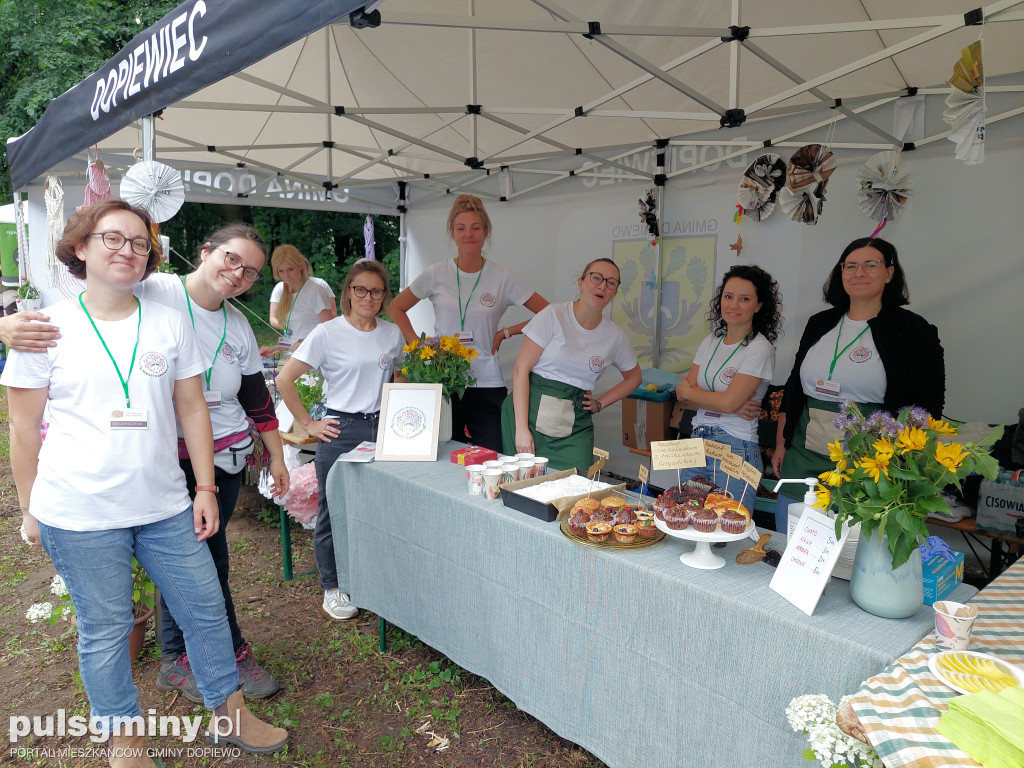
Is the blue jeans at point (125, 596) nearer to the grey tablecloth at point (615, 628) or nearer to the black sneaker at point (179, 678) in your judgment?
the black sneaker at point (179, 678)

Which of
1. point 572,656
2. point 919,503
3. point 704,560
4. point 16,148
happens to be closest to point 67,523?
point 572,656

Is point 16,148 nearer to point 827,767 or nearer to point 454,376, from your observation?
point 454,376

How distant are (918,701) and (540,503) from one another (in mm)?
1009

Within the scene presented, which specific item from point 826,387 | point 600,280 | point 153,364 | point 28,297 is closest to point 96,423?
point 153,364

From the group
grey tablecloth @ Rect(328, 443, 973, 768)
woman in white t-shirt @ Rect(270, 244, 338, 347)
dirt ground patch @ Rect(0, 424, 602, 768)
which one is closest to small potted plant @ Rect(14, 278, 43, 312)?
woman in white t-shirt @ Rect(270, 244, 338, 347)

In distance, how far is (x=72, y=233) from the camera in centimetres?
157

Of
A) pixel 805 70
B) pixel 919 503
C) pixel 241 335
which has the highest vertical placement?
pixel 805 70

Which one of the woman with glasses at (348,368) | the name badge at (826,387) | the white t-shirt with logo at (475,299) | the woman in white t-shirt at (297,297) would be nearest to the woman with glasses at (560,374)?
the woman with glasses at (348,368)

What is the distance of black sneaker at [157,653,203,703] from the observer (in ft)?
7.31

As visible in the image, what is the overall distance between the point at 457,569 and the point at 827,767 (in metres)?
1.23

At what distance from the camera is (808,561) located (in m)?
1.33

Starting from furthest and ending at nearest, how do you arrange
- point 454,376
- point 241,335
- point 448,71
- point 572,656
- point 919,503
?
point 448,71, point 454,376, point 241,335, point 572,656, point 919,503

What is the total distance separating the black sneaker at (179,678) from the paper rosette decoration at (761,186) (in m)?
3.46

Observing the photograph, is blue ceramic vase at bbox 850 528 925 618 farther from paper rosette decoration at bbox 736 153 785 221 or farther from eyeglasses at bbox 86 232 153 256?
paper rosette decoration at bbox 736 153 785 221
